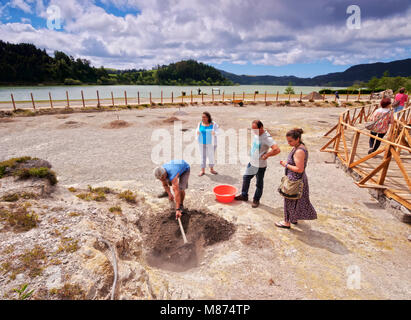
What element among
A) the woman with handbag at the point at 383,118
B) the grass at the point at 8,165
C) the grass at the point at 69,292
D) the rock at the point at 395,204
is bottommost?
the rock at the point at 395,204

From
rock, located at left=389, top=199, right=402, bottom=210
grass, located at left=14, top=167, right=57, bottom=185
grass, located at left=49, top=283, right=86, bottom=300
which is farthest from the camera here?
grass, located at left=14, top=167, right=57, bottom=185

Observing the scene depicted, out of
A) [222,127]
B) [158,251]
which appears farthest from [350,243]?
[222,127]

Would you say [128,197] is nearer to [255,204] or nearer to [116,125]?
[255,204]

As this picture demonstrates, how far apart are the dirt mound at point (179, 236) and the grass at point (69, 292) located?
140 centimetres

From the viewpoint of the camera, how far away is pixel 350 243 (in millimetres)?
4273

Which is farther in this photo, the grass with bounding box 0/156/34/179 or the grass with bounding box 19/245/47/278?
the grass with bounding box 0/156/34/179

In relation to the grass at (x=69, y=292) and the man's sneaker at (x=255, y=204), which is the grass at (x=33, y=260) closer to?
the grass at (x=69, y=292)

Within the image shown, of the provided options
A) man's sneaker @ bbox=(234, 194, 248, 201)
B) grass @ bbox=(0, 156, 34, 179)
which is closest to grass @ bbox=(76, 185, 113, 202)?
grass @ bbox=(0, 156, 34, 179)

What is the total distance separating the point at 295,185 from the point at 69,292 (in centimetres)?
379

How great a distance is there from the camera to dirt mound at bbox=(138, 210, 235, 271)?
13.5ft

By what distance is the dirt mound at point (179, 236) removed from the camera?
13.5 ft

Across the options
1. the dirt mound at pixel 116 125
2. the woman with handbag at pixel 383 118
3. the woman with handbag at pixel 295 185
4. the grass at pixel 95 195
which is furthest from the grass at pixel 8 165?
the woman with handbag at pixel 383 118

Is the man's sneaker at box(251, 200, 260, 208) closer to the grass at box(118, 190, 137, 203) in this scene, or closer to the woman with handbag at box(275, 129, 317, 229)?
the woman with handbag at box(275, 129, 317, 229)

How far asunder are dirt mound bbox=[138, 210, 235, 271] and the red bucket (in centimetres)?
60
